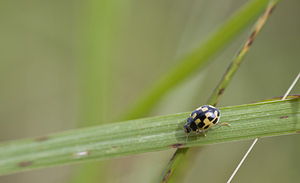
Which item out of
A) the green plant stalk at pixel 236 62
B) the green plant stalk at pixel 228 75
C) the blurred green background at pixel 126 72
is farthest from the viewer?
the blurred green background at pixel 126 72

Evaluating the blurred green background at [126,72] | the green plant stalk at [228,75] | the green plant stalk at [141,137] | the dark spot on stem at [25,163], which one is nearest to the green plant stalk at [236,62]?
the green plant stalk at [228,75]

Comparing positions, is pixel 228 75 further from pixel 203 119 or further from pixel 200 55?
pixel 200 55

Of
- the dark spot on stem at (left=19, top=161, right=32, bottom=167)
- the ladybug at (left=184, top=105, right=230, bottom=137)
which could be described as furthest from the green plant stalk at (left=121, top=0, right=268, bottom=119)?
the dark spot on stem at (left=19, top=161, right=32, bottom=167)

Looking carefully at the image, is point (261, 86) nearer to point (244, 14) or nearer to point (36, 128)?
A: point (244, 14)

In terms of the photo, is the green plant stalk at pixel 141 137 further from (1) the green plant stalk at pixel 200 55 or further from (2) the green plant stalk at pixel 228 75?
(1) the green plant stalk at pixel 200 55

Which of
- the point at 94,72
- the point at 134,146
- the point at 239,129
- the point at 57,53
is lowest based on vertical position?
the point at 239,129

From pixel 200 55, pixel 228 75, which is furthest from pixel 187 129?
pixel 200 55

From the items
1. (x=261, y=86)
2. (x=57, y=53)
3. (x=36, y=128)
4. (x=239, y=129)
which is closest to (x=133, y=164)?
(x=239, y=129)
